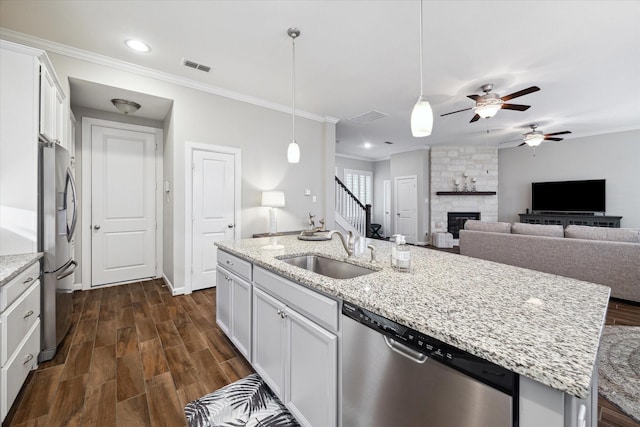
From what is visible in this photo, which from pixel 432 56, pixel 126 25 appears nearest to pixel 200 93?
pixel 126 25

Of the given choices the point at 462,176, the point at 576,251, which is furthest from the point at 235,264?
the point at 462,176

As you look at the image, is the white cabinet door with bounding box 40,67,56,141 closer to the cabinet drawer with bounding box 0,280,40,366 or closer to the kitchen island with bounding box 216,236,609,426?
the cabinet drawer with bounding box 0,280,40,366

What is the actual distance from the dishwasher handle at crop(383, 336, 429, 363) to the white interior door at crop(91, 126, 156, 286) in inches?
173

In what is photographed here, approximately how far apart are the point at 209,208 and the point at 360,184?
256 inches

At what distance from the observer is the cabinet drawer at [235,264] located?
1982mm

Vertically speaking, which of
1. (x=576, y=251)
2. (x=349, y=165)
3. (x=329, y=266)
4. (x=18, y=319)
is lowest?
(x=18, y=319)

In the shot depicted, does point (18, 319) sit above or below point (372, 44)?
below

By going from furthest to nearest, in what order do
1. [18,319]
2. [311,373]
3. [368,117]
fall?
[368,117], [18,319], [311,373]

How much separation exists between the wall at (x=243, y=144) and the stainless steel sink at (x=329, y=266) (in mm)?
2348

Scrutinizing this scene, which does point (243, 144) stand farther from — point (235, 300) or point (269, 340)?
point (269, 340)

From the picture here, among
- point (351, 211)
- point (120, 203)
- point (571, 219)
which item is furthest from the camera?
point (351, 211)

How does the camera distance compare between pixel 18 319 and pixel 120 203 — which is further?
pixel 120 203

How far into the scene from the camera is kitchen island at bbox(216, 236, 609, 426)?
0.66 meters

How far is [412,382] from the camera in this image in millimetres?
937
